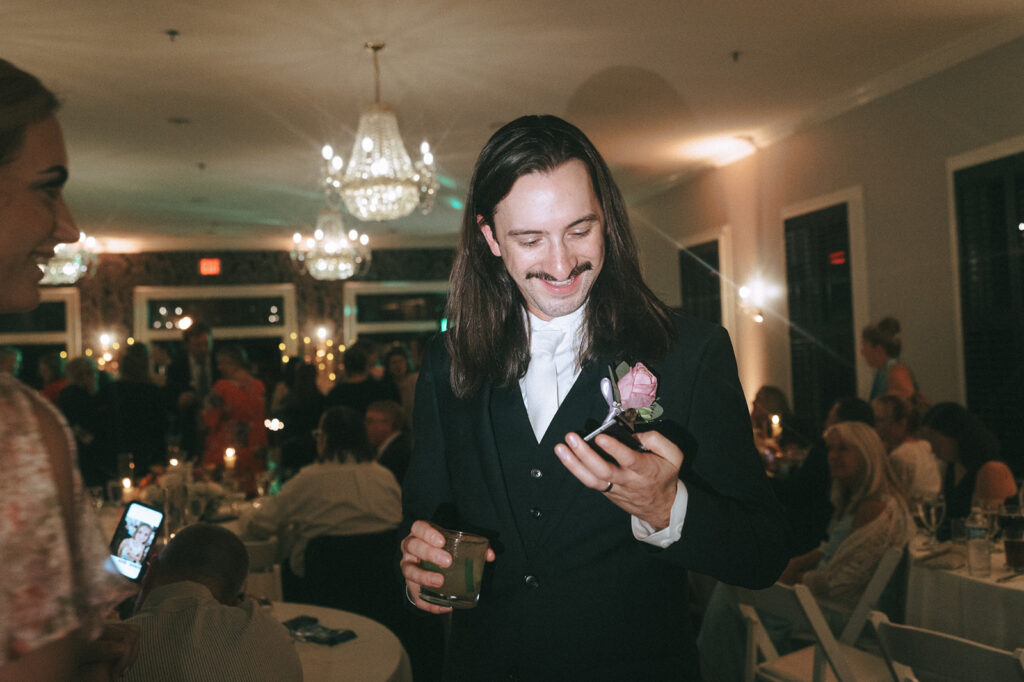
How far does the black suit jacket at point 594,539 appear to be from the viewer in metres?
1.22

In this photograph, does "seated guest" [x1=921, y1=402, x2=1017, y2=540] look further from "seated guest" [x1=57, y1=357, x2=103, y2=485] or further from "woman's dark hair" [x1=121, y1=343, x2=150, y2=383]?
"seated guest" [x1=57, y1=357, x2=103, y2=485]

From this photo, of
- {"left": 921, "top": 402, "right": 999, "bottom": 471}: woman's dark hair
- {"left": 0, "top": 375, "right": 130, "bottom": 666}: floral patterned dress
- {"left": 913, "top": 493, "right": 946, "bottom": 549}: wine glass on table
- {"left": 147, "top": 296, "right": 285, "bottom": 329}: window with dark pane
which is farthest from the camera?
{"left": 147, "top": 296, "right": 285, "bottom": 329}: window with dark pane

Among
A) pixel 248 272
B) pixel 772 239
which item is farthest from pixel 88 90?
pixel 248 272

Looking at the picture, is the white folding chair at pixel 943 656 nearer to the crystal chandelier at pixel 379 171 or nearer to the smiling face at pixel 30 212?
the smiling face at pixel 30 212

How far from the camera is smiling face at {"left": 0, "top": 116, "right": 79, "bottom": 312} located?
752mm

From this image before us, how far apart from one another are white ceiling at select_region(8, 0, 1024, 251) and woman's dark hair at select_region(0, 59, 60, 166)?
14.1ft

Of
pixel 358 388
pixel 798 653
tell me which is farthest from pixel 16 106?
pixel 358 388

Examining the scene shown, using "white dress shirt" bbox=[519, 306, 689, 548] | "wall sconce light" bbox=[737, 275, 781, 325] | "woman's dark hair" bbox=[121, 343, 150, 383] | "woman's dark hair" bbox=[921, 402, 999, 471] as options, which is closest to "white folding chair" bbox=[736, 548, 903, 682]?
"woman's dark hair" bbox=[921, 402, 999, 471]

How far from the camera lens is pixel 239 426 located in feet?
17.6

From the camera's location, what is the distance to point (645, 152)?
8.97 meters

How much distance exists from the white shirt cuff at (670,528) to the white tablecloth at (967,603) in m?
2.57

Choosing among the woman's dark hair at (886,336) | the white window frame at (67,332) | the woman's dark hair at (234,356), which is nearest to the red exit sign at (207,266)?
the white window frame at (67,332)

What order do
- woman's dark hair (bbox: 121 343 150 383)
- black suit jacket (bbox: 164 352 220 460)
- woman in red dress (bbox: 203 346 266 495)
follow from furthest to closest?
1. black suit jacket (bbox: 164 352 220 460)
2. woman's dark hair (bbox: 121 343 150 383)
3. woman in red dress (bbox: 203 346 266 495)

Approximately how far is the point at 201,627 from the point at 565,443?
1.05 meters
